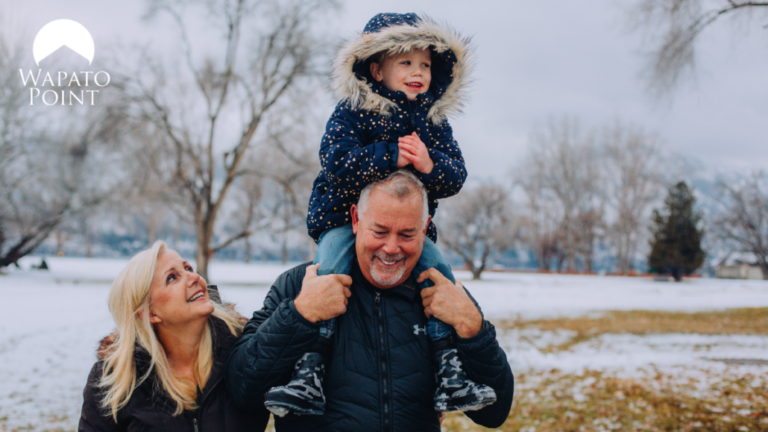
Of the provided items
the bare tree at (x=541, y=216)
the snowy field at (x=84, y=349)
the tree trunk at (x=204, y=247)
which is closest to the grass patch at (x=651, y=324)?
the snowy field at (x=84, y=349)

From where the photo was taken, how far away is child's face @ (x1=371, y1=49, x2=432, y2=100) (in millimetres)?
2633

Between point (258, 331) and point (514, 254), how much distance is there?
3481 inches

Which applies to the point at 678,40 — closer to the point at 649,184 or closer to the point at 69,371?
the point at 69,371

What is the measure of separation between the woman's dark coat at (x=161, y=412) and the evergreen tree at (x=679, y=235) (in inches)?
1611

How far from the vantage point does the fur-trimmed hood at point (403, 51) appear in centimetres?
255

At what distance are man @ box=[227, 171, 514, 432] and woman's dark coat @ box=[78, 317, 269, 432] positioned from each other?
0.15 meters

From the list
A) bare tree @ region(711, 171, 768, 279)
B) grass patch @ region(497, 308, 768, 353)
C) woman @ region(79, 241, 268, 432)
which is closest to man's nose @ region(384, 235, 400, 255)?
woman @ region(79, 241, 268, 432)

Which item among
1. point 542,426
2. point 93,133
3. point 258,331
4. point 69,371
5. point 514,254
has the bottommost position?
point 514,254

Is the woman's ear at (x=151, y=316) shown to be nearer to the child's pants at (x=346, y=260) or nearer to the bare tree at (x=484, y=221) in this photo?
the child's pants at (x=346, y=260)

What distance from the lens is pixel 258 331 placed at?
2234 millimetres

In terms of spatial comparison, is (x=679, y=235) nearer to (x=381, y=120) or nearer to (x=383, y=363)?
(x=381, y=120)

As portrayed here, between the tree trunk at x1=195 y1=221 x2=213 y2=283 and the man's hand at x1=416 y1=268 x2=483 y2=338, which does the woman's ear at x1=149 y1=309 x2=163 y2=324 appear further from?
the tree trunk at x1=195 y1=221 x2=213 y2=283

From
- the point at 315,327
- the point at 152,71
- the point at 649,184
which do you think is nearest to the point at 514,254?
the point at 649,184

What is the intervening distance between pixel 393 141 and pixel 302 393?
126 centimetres
